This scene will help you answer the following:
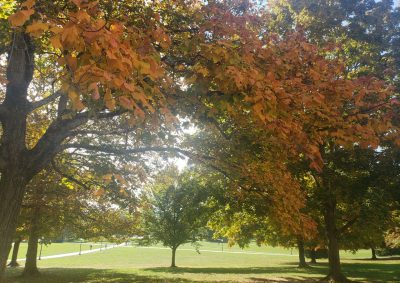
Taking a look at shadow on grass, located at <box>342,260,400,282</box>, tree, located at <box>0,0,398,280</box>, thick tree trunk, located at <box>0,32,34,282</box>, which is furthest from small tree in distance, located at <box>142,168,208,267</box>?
thick tree trunk, located at <box>0,32,34,282</box>

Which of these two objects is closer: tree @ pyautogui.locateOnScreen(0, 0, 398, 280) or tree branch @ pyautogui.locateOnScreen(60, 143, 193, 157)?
tree @ pyautogui.locateOnScreen(0, 0, 398, 280)

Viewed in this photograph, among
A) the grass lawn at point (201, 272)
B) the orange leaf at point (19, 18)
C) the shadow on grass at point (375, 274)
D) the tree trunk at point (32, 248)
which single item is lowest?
the grass lawn at point (201, 272)

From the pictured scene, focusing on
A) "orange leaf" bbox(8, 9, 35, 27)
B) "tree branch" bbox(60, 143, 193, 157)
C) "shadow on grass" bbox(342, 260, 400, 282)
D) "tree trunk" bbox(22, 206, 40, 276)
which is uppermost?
"tree branch" bbox(60, 143, 193, 157)

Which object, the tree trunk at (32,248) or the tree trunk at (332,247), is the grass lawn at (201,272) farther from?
the tree trunk at (332,247)

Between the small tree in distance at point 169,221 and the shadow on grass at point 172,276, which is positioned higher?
the small tree in distance at point 169,221

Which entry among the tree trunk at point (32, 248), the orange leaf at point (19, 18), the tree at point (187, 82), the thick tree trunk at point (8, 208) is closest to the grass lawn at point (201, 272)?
the tree trunk at point (32, 248)

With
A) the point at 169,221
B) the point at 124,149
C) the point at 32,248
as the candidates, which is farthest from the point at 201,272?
the point at 124,149

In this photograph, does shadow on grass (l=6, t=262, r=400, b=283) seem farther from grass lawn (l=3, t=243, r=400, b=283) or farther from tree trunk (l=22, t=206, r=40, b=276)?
tree trunk (l=22, t=206, r=40, b=276)

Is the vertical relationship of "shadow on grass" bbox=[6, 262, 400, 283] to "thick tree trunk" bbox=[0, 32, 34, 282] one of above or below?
below

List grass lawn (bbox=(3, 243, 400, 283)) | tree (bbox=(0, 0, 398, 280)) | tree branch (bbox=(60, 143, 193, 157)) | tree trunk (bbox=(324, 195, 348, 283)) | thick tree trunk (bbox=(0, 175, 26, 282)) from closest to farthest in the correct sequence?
tree (bbox=(0, 0, 398, 280)) < thick tree trunk (bbox=(0, 175, 26, 282)) < tree branch (bbox=(60, 143, 193, 157)) < tree trunk (bbox=(324, 195, 348, 283)) < grass lawn (bbox=(3, 243, 400, 283))

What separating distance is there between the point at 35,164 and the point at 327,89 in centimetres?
623

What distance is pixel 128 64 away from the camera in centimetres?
377

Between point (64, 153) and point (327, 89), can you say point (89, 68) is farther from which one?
point (64, 153)

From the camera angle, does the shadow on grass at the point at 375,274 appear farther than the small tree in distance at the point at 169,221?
No
